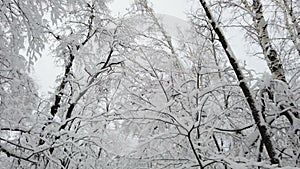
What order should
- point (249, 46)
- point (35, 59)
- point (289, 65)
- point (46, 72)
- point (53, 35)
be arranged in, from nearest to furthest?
point (35, 59) → point (289, 65) → point (249, 46) → point (53, 35) → point (46, 72)

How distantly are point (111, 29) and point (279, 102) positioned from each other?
15.3ft

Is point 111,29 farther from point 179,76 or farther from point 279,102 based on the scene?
point 279,102

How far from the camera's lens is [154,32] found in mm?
6516

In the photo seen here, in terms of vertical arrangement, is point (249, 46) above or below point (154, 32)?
below

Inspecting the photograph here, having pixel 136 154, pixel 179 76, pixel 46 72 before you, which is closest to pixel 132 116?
pixel 136 154

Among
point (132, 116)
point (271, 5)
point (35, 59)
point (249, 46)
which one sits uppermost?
point (271, 5)

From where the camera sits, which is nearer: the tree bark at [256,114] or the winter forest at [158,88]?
the tree bark at [256,114]

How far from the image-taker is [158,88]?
13.6 ft

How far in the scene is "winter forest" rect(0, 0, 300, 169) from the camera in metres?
2.62

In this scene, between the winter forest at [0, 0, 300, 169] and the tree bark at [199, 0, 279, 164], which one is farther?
the winter forest at [0, 0, 300, 169]

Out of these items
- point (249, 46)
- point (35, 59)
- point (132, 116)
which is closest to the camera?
point (132, 116)

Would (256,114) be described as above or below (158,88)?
below

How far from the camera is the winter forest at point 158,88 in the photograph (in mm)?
2615

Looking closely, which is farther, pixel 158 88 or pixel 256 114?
pixel 158 88
